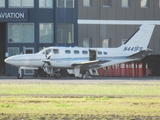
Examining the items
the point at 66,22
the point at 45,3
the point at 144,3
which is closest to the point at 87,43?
the point at 66,22

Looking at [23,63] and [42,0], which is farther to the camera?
[42,0]

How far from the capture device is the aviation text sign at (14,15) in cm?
4641

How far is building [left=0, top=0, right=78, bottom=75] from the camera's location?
46.9 meters

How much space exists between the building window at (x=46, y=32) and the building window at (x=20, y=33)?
3.01 feet

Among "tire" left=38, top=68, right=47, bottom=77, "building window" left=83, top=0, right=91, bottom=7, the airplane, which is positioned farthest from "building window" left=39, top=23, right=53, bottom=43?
the airplane

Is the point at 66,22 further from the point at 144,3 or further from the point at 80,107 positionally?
the point at 80,107

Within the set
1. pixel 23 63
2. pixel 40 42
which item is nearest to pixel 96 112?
pixel 23 63

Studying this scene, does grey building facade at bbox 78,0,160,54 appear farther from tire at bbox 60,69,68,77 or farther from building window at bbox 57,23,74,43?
tire at bbox 60,69,68,77

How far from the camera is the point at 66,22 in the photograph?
47875 millimetres

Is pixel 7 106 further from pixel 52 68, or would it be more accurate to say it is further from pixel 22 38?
pixel 22 38

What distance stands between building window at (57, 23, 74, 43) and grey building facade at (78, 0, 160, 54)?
0.85m

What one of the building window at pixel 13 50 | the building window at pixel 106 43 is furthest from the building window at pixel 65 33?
the building window at pixel 13 50

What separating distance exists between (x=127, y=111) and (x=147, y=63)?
106 feet

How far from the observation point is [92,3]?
4816 cm
